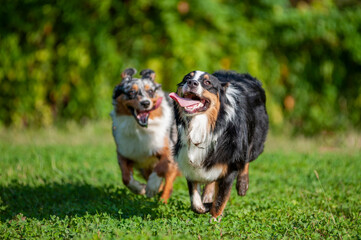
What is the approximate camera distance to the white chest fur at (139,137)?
230 inches

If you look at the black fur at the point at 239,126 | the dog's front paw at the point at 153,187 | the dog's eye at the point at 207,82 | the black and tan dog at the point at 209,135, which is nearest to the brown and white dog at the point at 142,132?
the dog's front paw at the point at 153,187

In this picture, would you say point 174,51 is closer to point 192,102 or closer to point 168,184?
point 168,184

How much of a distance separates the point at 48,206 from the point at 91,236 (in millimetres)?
1681

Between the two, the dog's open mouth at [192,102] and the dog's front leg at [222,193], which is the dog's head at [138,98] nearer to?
the dog's open mouth at [192,102]

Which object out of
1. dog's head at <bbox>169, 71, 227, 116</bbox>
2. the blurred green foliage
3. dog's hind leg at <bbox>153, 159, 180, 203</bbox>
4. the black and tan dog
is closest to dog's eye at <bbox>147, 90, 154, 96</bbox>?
dog's hind leg at <bbox>153, 159, 180, 203</bbox>

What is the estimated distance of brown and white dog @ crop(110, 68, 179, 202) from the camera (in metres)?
5.73

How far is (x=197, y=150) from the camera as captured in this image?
4.55 metres

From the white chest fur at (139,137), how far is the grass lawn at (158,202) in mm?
562

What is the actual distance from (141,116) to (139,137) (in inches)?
11.4

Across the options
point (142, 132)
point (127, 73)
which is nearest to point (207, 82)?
point (142, 132)

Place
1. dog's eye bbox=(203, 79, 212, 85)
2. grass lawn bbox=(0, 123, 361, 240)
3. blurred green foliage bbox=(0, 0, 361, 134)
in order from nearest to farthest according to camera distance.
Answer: grass lawn bbox=(0, 123, 361, 240)
dog's eye bbox=(203, 79, 212, 85)
blurred green foliage bbox=(0, 0, 361, 134)

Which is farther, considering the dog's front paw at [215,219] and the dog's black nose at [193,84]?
the dog's front paw at [215,219]

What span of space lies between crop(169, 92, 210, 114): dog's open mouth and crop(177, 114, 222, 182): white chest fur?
82 mm

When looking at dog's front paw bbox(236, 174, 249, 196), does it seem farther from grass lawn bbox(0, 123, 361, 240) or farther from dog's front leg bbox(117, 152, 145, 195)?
dog's front leg bbox(117, 152, 145, 195)
